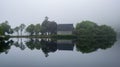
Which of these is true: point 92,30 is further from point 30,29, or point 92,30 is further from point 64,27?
point 30,29

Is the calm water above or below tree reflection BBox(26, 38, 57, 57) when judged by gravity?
above

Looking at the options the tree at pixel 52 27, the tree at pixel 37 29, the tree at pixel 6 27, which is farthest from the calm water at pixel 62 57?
the tree at pixel 6 27

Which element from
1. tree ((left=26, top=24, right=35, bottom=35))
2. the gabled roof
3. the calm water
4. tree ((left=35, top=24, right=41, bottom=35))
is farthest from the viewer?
tree ((left=26, top=24, right=35, bottom=35))

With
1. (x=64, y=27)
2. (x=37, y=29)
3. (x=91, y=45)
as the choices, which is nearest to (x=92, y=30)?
(x=64, y=27)

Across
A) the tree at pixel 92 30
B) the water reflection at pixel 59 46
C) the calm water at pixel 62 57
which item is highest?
the tree at pixel 92 30

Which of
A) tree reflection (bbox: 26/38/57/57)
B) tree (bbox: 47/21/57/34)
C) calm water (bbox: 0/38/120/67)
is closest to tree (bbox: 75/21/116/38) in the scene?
tree (bbox: 47/21/57/34)

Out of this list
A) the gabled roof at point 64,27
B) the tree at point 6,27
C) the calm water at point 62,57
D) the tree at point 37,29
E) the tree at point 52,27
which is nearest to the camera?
the calm water at point 62,57

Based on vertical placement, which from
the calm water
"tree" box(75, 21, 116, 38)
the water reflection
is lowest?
the water reflection

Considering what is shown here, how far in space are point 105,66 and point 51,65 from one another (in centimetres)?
128

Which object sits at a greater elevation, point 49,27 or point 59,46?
point 49,27

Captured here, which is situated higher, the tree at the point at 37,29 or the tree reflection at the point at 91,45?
the tree at the point at 37,29

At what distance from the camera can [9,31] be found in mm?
39312

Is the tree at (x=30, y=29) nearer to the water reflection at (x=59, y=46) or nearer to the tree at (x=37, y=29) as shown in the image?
the tree at (x=37, y=29)

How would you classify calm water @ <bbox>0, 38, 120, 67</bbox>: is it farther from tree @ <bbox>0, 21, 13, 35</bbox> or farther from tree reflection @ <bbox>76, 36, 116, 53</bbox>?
tree @ <bbox>0, 21, 13, 35</bbox>
